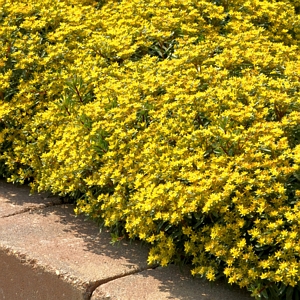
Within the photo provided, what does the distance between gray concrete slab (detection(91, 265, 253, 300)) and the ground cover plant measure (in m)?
0.09

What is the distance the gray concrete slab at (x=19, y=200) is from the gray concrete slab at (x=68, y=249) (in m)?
0.07

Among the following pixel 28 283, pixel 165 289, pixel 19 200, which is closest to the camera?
pixel 165 289

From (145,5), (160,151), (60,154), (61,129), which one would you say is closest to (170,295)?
(160,151)

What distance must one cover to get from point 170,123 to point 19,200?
1211mm

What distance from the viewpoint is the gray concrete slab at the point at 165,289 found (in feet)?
10.0

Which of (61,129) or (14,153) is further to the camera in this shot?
(14,153)

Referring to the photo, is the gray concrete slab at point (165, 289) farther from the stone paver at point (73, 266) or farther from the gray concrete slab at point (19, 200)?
the gray concrete slab at point (19, 200)

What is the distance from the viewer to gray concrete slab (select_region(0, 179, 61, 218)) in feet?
13.3

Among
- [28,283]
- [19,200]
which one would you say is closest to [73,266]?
[28,283]

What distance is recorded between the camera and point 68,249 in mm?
3514

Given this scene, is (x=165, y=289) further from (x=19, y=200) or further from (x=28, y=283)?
(x=19, y=200)

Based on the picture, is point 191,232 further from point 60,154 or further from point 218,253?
point 60,154

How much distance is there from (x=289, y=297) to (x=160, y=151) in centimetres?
99

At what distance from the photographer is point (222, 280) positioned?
321 cm
